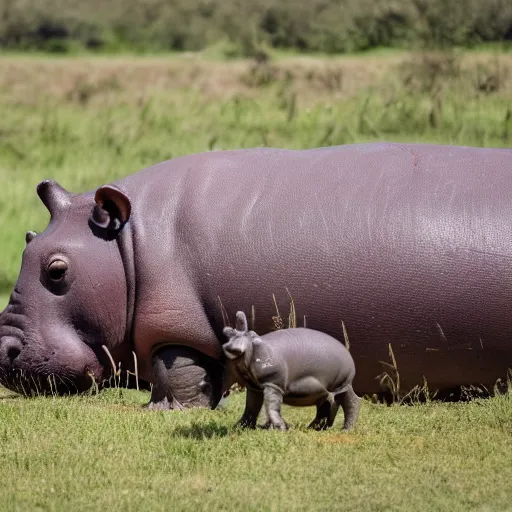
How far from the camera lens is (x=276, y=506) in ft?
Result: 16.6

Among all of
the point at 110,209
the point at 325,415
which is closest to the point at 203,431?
the point at 325,415

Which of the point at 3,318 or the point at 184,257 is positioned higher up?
the point at 184,257

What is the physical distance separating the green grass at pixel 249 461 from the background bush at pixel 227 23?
46.8ft

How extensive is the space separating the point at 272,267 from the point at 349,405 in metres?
1.24

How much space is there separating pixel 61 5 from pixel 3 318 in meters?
17.1

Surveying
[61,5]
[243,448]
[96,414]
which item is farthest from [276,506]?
[61,5]

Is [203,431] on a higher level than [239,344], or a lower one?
lower

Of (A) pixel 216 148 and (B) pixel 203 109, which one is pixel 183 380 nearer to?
(A) pixel 216 148

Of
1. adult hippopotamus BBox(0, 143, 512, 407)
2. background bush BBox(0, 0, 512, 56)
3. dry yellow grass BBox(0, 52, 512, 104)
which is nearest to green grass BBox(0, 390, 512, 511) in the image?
adult hippopotamus BBox(0, 143, 512, 407)

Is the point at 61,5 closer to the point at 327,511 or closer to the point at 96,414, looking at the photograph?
the point at 96,414

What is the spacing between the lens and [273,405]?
6.30 metres

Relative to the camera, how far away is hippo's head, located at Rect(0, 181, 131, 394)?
781 centimetres

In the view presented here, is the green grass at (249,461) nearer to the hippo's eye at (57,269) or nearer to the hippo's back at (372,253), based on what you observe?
the hippo's back at (372,253)

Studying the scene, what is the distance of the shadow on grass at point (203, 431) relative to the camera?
6320 mm
